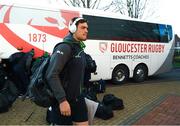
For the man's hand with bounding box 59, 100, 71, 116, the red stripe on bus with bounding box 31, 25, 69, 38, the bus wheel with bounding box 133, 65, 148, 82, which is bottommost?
the bus wheel with bounding box 133, 65, 148, 82

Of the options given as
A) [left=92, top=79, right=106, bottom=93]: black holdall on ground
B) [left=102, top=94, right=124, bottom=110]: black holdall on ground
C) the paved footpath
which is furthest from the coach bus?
[left=102, top=94, right=124, bottom=110]: black holdall on ground

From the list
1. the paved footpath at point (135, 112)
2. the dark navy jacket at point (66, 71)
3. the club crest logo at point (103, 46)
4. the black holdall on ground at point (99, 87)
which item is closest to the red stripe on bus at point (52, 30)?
the club crest logo at point (103, 46)

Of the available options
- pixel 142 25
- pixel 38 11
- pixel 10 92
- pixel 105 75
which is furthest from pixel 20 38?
pixel 142 25

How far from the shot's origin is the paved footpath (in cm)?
759

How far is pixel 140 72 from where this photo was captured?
49.9 ft

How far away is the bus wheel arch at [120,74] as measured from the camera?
14141 mm

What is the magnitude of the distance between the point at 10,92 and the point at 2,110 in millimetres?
571

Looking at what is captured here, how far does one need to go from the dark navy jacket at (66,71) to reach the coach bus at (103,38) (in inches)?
269

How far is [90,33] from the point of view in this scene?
13086mm

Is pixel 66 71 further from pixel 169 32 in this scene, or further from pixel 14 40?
pixel 169 32

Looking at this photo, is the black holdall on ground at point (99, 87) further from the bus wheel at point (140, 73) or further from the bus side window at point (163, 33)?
the bus side window at point (163, 33)

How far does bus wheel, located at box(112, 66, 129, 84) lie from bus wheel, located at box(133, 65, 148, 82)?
1.99ft

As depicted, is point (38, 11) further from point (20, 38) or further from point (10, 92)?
point (10, 92)

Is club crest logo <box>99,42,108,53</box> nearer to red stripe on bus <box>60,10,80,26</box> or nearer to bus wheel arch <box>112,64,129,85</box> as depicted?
bus wheel arch <box>112,64,129,85</box>
